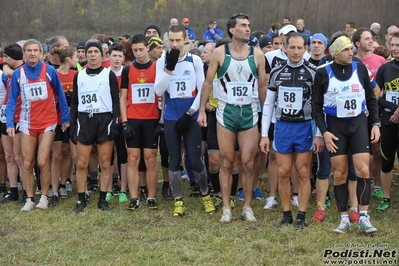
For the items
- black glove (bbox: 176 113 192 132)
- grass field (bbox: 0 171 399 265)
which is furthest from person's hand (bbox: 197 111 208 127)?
grass field (bbox: 0 171 399 265)

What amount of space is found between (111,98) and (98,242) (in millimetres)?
2214

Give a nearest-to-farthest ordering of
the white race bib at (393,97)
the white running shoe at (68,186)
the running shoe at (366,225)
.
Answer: the running shoe at (366,225), the white race bib at (393,97), the white running shoe at (68,186)

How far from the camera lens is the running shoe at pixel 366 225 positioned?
255 inches

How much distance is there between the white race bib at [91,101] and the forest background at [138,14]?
18.8m

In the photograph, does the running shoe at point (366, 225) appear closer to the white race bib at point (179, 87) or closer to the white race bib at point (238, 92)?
the white race bib at point (238, 92)

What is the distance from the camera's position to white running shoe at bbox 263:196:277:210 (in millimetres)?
7953

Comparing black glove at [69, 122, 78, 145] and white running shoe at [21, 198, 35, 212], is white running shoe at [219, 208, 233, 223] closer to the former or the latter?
black glove at [69, 122, 78, 145]

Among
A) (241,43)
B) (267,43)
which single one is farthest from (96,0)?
(241,43)

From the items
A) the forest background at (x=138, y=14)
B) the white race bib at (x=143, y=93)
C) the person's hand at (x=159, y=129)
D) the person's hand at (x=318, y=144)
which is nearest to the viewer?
the person's hand at (x=318, y=144)

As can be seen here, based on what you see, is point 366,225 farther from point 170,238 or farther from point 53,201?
point 53,201

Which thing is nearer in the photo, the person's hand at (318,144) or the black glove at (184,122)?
the person's hand at (318,144)

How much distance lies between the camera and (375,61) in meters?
8.34

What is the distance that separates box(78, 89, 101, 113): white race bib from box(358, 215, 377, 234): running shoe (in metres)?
3.63

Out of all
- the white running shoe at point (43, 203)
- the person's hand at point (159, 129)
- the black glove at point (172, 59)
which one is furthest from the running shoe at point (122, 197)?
the black glove at point (172, 59)
